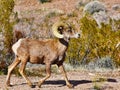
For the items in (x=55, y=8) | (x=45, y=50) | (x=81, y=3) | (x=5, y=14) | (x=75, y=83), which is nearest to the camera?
(x=45, y=50)

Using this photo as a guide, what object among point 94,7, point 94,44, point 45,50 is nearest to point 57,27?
point 45,50

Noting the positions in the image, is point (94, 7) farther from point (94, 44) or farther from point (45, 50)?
point (45, 50)

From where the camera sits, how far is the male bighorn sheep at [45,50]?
512 inches

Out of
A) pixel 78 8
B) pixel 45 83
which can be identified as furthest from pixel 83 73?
pixel 78 8

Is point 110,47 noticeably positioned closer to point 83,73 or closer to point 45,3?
point 83,73

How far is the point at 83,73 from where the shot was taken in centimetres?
1650

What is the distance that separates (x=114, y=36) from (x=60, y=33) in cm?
627

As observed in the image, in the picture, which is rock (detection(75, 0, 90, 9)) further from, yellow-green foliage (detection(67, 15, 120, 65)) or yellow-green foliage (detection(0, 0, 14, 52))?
yellow-green foliage (detection(0, 0, 14, 52))

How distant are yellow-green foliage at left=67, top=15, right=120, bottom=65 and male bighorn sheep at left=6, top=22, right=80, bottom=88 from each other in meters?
6.00

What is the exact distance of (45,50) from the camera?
43.1 ft

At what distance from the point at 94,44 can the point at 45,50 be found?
6655mm

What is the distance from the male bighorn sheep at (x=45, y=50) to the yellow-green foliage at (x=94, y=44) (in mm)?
6000

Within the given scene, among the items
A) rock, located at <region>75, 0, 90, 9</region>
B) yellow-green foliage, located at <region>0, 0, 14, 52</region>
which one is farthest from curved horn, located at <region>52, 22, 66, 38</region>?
rock, located at <region>75, 0, 90, 9</region>

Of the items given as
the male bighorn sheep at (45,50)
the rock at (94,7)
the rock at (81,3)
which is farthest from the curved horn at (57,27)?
the rock at (81,3)
